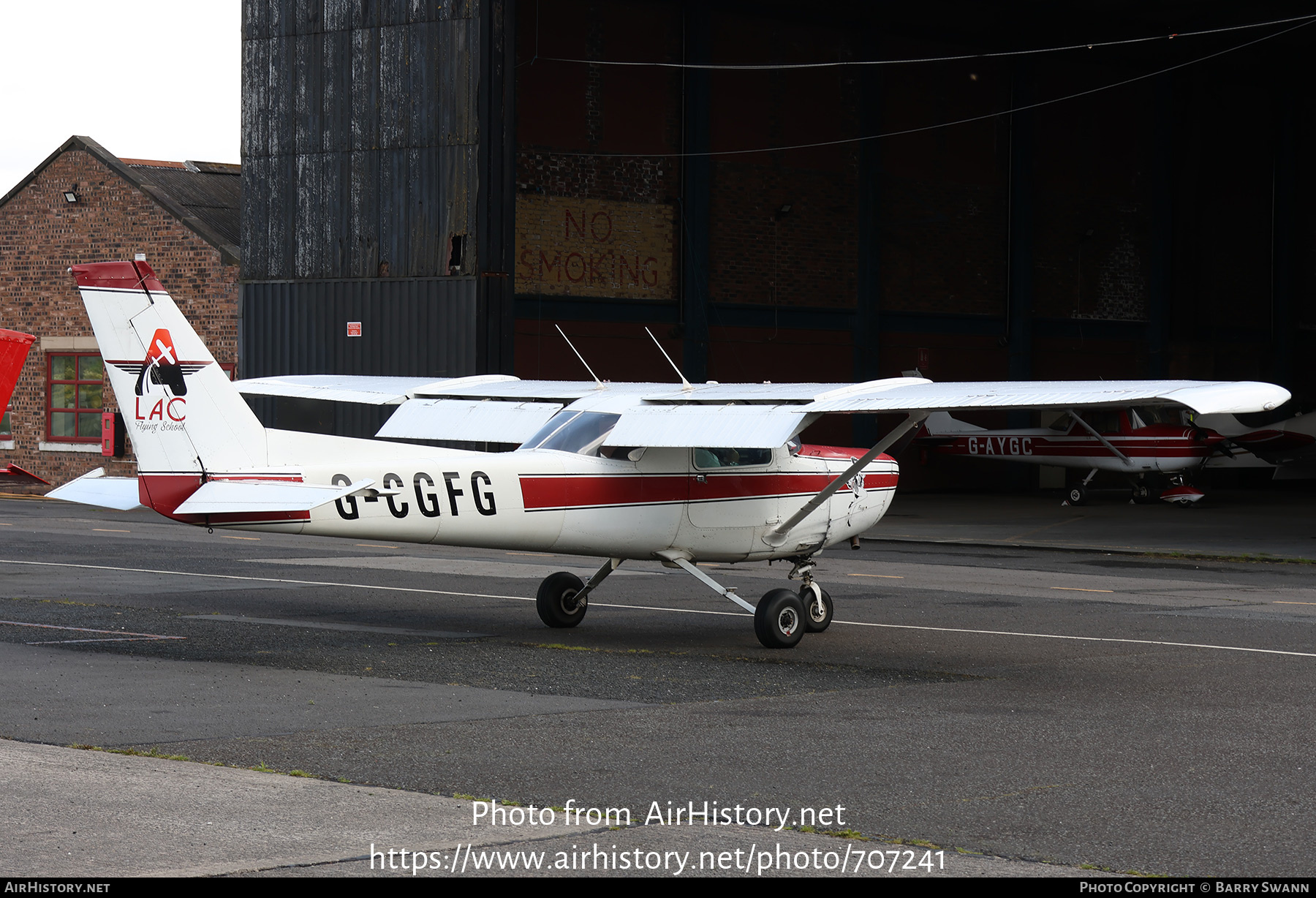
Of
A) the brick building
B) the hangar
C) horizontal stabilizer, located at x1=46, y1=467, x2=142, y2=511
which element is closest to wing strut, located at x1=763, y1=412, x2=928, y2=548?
horizontal stabilizer, located at x1=46, y1=467, x2=142, y2=511

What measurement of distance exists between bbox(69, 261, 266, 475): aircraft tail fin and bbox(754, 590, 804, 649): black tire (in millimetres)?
3940

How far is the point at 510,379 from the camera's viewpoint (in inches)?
603

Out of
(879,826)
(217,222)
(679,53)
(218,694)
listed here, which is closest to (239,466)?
(218,694)

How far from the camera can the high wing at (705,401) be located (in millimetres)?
10453

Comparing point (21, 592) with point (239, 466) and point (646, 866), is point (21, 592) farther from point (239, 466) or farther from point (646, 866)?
point (646, 866)

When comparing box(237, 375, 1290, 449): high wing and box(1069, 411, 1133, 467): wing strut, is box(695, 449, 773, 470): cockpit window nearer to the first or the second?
box(237, 375, 1290, 449): high wing

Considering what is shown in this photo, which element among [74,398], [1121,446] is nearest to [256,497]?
[1121,446]

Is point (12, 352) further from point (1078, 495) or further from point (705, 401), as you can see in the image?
point (1078, 495)

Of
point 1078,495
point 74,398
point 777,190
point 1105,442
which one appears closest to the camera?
point 1078,495

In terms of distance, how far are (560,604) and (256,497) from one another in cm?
323

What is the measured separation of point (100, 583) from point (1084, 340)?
88.3ft

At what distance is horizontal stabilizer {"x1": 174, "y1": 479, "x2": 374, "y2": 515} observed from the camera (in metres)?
11.2

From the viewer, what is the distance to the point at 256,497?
37.1 feet

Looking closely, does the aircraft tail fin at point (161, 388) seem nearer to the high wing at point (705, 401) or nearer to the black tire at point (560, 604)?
the high wing at point (705, 401)
